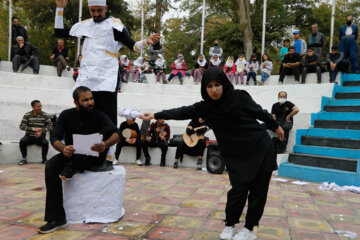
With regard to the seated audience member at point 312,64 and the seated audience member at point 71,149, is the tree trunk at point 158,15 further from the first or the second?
the seated audience member at point 71,149

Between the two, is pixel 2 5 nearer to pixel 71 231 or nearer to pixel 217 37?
pixel 217 37

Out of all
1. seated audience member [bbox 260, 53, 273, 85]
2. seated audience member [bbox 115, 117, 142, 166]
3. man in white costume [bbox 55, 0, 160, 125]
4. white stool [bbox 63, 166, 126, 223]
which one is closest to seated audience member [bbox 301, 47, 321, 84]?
seated audience member [bbox 260, 53, 273, 85]

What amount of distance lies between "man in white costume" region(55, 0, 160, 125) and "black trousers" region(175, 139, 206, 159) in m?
3.97

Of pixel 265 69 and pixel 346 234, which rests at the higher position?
pixel 265 69

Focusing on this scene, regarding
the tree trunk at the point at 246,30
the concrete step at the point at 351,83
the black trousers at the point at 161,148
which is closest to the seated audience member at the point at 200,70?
the black trousers at the point at 161,148

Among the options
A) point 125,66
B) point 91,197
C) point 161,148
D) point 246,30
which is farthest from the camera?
point 246,30

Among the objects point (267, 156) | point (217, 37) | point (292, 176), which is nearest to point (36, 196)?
point (267, 156)

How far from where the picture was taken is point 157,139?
297 inches

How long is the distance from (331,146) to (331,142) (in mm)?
90

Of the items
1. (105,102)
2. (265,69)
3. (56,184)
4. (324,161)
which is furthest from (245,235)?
(265,69)

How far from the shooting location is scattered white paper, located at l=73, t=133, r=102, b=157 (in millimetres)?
2908

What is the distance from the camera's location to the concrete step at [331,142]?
6250 mm

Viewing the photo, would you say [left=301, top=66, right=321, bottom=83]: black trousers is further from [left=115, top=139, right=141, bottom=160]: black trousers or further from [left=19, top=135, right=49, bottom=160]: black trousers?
[left=19, top=135, right=49, bottom=160]: black trousers

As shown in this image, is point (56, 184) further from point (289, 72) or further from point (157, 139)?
point (289, 72)
